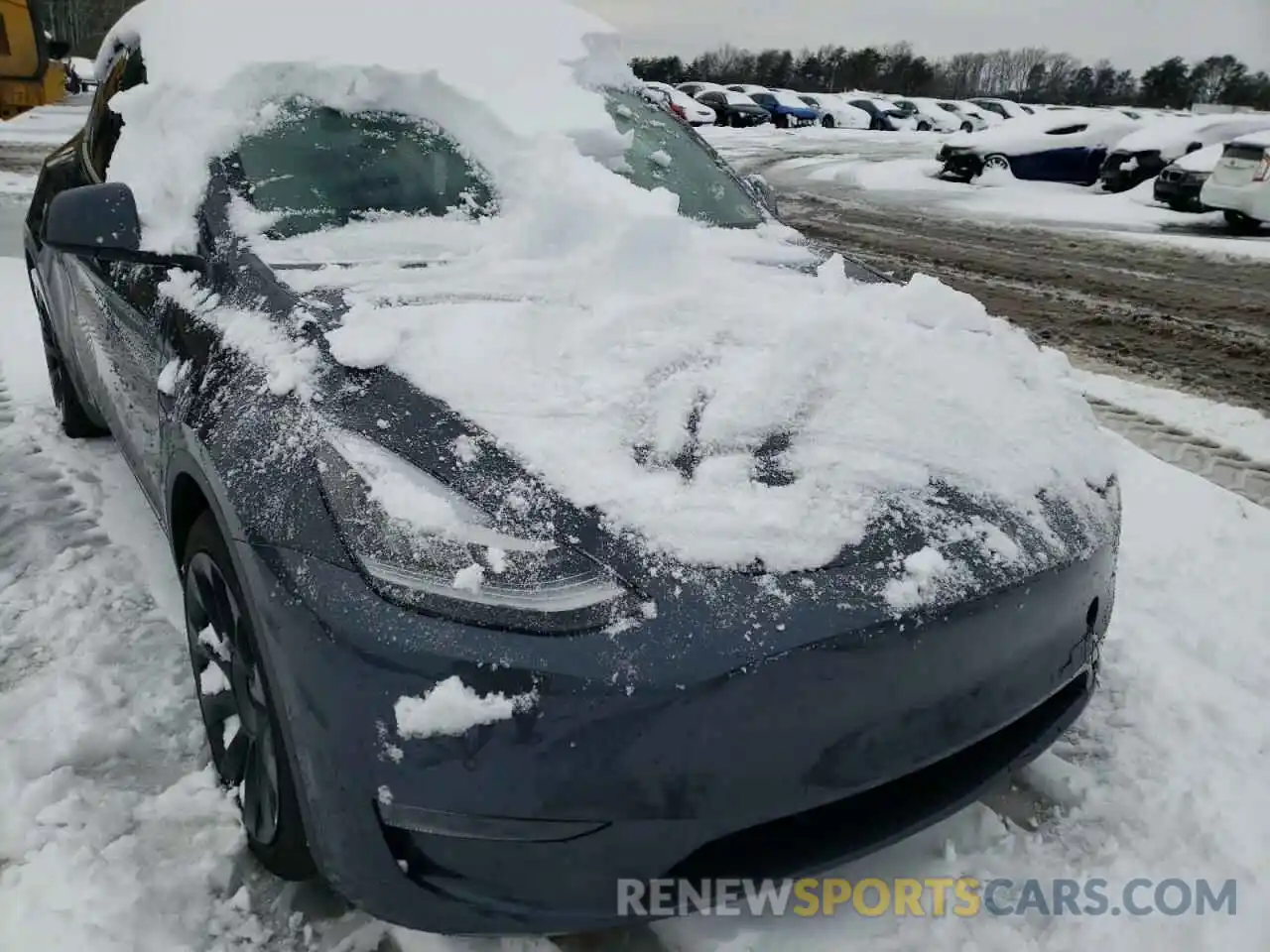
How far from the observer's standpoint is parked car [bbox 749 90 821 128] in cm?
3372

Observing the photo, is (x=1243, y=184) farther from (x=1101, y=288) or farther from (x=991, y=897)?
(x=991, y=897)

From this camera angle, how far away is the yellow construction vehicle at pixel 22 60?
13383 mm

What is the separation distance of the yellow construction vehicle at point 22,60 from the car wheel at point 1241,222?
15.8 m

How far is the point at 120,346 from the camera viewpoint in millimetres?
2785

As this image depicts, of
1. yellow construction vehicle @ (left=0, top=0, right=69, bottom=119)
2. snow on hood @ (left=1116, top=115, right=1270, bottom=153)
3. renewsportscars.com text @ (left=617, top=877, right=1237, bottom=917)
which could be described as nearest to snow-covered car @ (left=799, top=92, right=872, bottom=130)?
snow on hood @ (left=1116, top=115, right=1270, bottom=153)

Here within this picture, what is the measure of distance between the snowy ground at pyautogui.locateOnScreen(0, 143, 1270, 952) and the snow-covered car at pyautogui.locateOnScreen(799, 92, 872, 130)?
34207mm

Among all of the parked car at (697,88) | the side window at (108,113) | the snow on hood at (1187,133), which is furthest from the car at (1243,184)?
the parked car at (697,88)

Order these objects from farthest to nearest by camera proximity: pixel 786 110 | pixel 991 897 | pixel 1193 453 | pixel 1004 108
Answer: pixel 1004 108, pixel 786 110, pixel 1193 453, pixel 991 897

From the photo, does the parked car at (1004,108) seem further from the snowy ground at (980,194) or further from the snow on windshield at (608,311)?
the snow on windshield at (608,311)

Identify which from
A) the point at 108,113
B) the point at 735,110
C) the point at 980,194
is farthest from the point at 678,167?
the point at 735,110

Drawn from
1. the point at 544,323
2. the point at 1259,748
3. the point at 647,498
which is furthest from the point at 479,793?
the point at 1259,748

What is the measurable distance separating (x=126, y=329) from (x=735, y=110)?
31751 millimetres

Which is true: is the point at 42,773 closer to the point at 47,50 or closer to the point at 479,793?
the point at 479,793

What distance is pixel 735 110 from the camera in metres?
32.0
